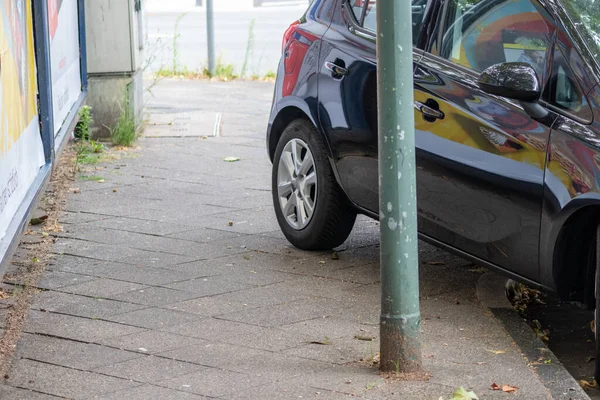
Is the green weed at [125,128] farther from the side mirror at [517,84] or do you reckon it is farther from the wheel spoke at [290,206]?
the side mirror at [517,84]

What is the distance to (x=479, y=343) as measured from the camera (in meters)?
4.69

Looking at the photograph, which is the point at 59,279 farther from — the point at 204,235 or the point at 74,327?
the point at 204,235

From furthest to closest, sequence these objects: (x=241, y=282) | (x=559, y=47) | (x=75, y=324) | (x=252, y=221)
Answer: (x=252, y=221) → (x=241, y=282) → (x=75, y=324) → (x=559, y=47)

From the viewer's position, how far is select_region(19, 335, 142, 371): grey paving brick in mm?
4430

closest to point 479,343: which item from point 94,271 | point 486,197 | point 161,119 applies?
point 486,197

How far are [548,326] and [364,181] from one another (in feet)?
3.89

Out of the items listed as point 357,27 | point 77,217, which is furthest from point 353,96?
point 77,217

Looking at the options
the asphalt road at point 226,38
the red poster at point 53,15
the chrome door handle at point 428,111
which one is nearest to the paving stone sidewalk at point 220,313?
the chrome door handle at point 428,111

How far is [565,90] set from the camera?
443cm

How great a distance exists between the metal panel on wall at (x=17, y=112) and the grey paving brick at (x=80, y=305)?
532 millimetres

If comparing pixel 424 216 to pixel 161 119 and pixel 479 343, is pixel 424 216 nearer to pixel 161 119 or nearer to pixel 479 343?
pixel 479 343

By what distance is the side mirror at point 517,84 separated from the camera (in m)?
4.37

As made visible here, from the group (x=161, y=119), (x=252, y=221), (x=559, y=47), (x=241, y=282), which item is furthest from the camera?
(x=161, y=119)

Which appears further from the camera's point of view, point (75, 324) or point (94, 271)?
point (94, 271)
